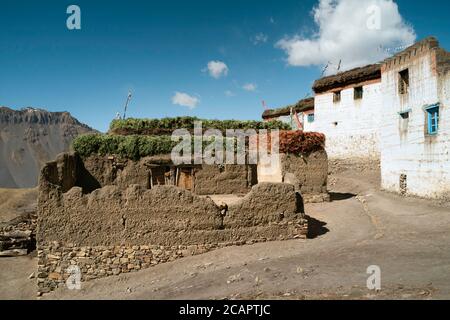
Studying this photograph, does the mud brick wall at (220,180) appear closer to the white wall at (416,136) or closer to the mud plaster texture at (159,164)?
the mud plaster texture at (159,164)

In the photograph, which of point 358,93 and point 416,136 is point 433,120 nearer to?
point 416,136

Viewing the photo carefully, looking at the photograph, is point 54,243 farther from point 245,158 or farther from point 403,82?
point 403,82

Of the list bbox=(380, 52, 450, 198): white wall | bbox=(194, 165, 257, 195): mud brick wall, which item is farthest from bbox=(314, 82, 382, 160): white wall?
bbox=(194, 165, 257, 195): mud brick wall

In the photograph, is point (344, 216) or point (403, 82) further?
point (403, 82)

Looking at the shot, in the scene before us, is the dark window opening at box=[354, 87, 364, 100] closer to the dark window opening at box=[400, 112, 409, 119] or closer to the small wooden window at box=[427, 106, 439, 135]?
the dark window opening at box=[400, 112, 409, 119]

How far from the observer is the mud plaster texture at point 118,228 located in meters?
8.64

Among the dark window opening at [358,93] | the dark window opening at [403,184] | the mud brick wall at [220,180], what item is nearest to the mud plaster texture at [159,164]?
the mud brick wall at [220,180]

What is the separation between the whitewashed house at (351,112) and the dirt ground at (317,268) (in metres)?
10.6

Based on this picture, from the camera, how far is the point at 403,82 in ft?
53.1

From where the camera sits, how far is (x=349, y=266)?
7051 millimetres

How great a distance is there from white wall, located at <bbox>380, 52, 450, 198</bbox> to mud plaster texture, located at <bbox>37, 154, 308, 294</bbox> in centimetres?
935

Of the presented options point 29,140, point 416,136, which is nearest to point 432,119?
point 416,136
